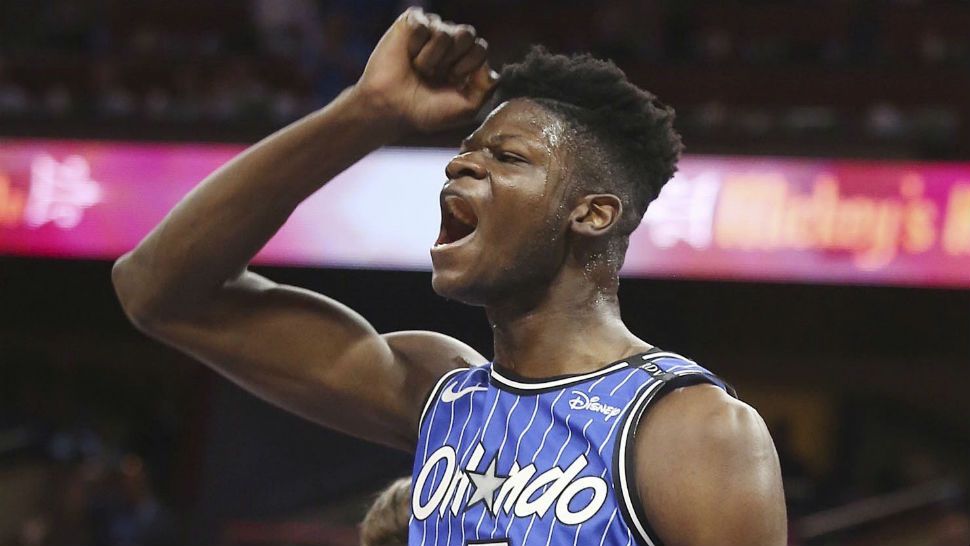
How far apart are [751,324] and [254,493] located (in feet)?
10.7

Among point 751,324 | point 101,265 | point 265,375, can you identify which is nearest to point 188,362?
point 101,265

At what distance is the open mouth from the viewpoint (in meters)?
2.22

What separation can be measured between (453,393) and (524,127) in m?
0.48

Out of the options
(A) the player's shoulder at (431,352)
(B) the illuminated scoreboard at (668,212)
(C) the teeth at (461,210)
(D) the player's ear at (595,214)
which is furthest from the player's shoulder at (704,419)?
(B) the illuminated scoreboard at (668,212)

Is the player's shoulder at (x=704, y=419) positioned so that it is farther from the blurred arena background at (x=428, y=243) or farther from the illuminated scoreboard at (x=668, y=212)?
the illuminated scoreboard at (x=668, y=212)

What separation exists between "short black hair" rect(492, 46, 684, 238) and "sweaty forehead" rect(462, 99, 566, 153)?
0.02m

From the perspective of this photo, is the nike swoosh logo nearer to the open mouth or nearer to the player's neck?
the player's neck

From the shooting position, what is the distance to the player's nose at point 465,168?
87.4 inches

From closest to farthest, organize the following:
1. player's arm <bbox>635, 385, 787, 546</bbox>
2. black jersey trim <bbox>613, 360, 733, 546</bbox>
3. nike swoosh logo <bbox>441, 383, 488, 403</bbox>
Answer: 1. player's arm <bbox>635, 385, 787, 546</bbox>
2. black jersey trim <bbox>613, 360, 733, 546</bbox>
3. nike swoosh logo <bbox>441, 383, 488, 403</bbox>

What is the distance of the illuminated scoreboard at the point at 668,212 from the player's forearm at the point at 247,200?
15.2 feet

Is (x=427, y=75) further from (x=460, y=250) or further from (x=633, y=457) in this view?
Answer: (x=633, y=457)

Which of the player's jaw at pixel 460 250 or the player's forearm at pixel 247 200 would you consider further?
the player's forearm at pixel 247 200

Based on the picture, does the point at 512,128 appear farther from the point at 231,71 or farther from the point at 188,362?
the point at 188,362

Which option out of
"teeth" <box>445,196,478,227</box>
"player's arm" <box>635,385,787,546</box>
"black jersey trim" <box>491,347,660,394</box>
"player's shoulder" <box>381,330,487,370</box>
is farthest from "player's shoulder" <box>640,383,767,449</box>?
"player's shoulder" <box>381,330,487,370</box>
